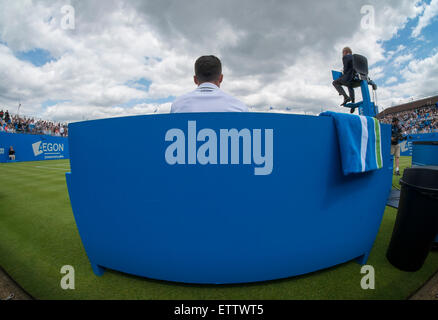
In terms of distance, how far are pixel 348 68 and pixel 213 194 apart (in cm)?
326

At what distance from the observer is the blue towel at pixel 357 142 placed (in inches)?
57.9

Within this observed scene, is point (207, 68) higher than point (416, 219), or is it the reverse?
point (207, 68)

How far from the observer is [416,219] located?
1.66 m

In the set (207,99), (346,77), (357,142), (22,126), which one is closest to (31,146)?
(22,126)

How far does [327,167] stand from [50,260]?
2515mm

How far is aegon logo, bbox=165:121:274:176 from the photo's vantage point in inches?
50.6

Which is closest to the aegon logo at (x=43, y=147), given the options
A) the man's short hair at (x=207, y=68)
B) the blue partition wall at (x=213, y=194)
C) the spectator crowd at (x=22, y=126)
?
the spectator crowd at (x=22, y=126)

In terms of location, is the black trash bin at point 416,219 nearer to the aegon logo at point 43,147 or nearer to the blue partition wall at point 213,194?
the blue partition wall at point 213,194

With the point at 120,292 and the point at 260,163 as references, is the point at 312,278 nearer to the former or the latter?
the point at 260,163

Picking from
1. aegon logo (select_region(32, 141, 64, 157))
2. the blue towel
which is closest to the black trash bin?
the blue towel

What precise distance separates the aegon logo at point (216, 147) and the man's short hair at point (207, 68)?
2.17ft

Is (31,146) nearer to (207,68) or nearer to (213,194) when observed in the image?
(207,68)

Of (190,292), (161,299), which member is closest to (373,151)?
(190,292)

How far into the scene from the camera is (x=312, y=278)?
5.23 feet
